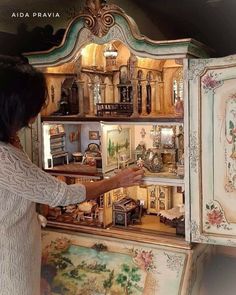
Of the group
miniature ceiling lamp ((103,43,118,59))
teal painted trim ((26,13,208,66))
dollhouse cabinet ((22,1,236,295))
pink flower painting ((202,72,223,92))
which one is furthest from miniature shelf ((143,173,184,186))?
miniature ceiling lamp ((103,43,118,59))

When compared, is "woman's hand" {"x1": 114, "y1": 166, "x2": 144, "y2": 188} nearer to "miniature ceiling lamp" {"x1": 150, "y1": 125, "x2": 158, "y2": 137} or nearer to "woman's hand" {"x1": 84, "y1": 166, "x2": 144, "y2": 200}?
"woman's hand" {"x1": 84, "y1": 166, "x2": 144, "y2": 200}

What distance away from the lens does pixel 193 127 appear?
1.54m

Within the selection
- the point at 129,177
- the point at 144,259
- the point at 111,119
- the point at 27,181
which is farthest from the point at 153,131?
the point at 27,181

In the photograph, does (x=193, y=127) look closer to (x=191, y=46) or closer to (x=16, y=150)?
(x=191, y=46)

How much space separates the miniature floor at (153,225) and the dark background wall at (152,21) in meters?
0.83

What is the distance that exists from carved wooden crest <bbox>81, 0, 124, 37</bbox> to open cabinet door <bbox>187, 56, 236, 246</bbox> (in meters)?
0.38

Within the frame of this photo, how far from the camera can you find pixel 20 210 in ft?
3.98

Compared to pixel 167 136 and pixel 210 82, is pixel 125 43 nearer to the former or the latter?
pixel 210 82

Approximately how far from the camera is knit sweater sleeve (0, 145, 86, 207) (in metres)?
1.16

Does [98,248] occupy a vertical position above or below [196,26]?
below

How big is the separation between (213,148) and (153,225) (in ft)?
1.73

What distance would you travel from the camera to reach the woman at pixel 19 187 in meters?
1.16

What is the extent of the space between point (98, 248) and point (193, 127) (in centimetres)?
64

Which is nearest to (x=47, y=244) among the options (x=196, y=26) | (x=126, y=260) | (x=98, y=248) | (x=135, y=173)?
A: (x=98, y=248)
